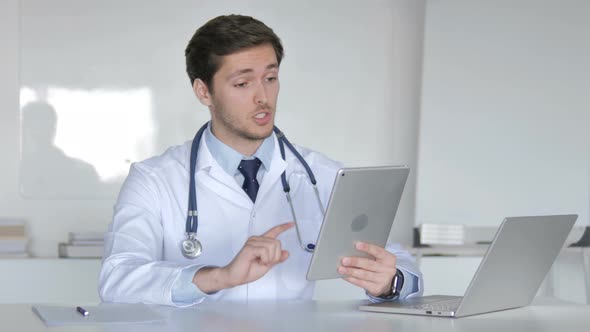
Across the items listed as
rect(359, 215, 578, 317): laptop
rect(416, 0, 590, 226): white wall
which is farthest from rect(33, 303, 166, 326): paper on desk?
rect(416, 0, 590, 226): white wall

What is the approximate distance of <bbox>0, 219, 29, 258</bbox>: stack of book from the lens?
4406mm

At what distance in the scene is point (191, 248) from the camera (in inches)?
99.0

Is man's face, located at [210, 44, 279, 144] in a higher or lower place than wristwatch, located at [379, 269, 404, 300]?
higher

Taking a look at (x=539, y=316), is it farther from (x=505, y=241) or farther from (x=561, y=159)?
(x=561, y=159)

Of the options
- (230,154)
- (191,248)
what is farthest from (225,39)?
(191,248)

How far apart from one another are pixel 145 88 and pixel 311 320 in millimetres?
2936

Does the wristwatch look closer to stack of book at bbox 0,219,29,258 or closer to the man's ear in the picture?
the man's ear

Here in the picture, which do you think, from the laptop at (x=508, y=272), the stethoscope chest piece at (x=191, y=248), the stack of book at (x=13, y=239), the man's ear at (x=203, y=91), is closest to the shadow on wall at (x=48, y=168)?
the stack of book at (x=13, y=239)

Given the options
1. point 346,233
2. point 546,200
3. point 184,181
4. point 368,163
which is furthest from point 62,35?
point 346,233

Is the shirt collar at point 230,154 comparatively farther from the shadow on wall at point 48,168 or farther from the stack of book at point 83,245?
the shadow on wall at point 48,168

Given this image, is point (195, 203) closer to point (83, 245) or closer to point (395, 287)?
point (395, 287)

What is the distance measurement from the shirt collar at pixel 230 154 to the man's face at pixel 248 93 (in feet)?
0.11

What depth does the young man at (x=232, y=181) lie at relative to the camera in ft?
8.59

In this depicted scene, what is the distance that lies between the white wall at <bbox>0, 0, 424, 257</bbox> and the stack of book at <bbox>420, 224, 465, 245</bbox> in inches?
13.6
